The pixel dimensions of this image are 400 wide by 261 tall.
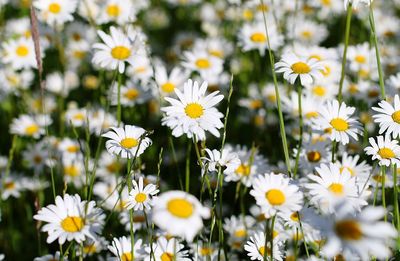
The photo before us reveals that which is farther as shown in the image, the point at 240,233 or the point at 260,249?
the point at 240,233

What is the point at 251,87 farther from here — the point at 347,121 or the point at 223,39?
the point at 347,121

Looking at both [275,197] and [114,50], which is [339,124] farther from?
[114,50]

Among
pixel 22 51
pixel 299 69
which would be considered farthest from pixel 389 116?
pixel 22 51

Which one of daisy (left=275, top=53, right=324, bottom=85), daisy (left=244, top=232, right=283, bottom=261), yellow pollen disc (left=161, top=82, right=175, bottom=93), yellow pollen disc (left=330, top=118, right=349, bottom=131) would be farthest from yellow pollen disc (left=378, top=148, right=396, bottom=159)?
yellow pollen disc (left=161, top=82, right=175, bottom=93)

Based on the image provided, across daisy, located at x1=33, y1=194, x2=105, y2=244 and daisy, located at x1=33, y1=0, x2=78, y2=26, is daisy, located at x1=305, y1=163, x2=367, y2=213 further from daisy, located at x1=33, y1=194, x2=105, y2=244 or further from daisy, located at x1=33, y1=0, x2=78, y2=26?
daisy, located at x1=33, y1=0, x2=78, y2=26

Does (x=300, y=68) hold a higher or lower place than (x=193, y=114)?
higher

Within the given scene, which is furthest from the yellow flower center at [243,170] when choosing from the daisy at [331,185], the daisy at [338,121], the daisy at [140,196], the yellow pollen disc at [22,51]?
the yellow pollen disc at [22,51]

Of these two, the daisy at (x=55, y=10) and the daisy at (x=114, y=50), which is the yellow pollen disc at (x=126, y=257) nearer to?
the daisy at (x=114, y=50)

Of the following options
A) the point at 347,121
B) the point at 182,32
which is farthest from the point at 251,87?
the point at 347,121
